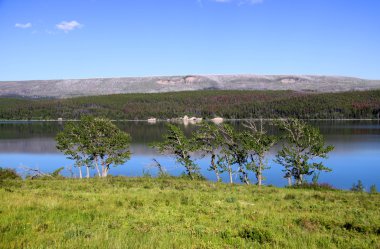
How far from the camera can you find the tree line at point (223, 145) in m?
40.0

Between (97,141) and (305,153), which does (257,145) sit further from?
(97,141)

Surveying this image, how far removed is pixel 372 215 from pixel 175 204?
7.09 m

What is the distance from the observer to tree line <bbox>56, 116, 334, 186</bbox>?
40.0 m

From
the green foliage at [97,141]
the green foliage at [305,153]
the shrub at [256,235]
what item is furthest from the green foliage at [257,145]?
the shrub at [256,235]

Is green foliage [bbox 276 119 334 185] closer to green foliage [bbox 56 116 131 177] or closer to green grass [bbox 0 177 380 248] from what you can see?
green foliage [bbox 56 116 131 177]

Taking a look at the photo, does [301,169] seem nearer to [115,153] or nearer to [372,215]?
[115,153]

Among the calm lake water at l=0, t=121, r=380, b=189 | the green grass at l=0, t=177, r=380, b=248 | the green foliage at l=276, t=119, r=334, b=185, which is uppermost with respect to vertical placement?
the green grass at l=0, t=177, r=380, b=248

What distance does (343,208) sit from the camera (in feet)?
51.2

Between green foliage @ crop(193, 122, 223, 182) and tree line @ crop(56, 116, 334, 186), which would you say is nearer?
tree line @ crop(56, 116, 334, 186)

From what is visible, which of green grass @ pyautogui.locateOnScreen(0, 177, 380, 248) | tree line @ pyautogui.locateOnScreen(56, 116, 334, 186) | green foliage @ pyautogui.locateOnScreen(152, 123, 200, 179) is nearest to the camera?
green grass @ pyautogui.locateOnScreen(0, 177, 380, 248)

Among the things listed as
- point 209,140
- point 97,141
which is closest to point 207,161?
point 209,140

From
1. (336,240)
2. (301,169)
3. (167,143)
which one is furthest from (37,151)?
(336,240)

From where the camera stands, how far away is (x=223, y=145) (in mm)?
44719

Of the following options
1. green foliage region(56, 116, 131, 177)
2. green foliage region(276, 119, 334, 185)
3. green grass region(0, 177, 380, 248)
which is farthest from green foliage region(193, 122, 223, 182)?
green grass region(0, 177, 380, 248)
